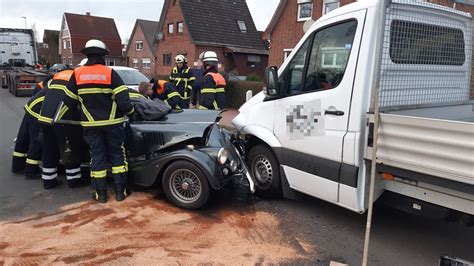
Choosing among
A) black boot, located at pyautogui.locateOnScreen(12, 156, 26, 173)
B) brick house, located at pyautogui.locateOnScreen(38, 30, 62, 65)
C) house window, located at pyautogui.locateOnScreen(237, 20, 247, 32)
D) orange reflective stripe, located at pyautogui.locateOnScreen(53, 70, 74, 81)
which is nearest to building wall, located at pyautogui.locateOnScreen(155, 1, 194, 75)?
Answer: house window, located at pyautogui.locateOnScreen(237, 20, 247, 32)

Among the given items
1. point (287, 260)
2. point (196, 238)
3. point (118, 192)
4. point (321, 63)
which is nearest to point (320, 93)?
point (321, 63)

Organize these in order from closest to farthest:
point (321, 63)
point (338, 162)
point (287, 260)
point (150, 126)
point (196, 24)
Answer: point (287, 260), point (338, 162), point (321, 63), point (150, 126), point (196, 24)

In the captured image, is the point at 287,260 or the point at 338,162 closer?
the point at 287,260

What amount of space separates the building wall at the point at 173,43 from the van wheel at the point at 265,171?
84.6 ft

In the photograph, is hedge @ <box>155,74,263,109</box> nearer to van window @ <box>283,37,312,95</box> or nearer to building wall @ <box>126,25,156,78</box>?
van window @ <box>283,37,312,95</box>

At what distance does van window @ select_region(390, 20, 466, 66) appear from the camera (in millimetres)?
3922

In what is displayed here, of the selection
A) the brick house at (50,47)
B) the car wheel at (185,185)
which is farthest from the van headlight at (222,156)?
the brick house at (50,47)

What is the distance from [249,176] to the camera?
16.1 ft

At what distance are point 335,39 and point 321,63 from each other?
0.30 metres

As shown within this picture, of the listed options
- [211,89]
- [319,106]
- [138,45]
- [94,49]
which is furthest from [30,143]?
[138,45]

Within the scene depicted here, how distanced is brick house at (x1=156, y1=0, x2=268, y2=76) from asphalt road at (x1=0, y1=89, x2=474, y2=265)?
84.4 ft

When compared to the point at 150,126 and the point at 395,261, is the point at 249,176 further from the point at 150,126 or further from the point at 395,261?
the point at 395,261

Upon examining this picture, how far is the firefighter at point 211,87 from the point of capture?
25.4ft

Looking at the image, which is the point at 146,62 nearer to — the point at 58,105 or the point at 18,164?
the point at 18,164
